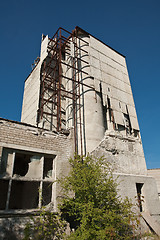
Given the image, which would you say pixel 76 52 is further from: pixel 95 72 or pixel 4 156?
pixel 4 156

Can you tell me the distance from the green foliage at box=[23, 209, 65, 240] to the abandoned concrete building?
42 centimetres

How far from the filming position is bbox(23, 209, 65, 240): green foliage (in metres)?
5.76

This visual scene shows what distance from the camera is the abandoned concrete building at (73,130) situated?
699 centimetres

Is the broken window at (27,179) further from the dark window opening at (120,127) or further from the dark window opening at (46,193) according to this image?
the dark window opening at (120,127)

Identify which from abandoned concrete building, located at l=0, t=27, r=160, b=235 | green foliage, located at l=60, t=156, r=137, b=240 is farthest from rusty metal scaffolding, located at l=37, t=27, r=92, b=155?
green foliage, located at l=60, t=156, r=137, b=240

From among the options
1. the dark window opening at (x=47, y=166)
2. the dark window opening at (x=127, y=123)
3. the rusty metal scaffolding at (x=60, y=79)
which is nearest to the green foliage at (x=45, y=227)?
the dark window opening at (x=47, y=166)

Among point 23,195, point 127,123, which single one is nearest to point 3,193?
point 23,195

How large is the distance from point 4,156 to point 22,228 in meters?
2.48

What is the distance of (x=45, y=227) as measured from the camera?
6148 mm

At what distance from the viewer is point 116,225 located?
594 centimetres

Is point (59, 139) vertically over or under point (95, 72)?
under

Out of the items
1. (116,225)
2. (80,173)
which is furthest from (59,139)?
(116,225)

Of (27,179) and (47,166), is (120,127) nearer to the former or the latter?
(47,166)

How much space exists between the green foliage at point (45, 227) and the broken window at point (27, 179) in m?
0.48
